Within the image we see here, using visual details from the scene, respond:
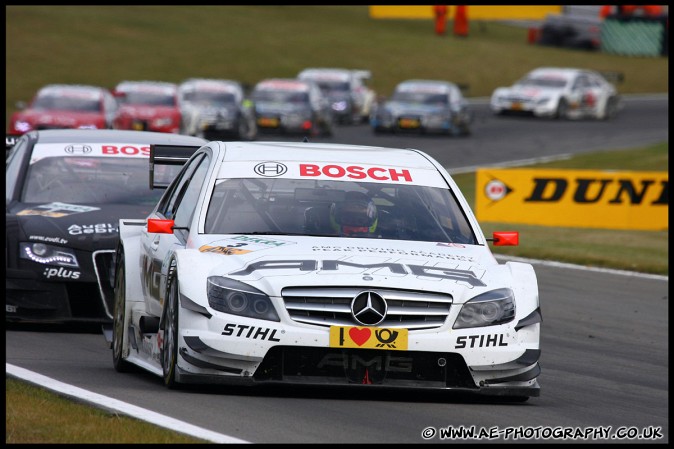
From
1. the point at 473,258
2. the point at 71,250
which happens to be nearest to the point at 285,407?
the point at 473,258

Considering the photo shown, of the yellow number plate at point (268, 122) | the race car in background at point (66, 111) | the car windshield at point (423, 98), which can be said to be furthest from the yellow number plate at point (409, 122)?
the race car in background at point (66, 111)

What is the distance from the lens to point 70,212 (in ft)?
35.9

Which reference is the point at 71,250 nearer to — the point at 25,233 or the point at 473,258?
the point at 25,233

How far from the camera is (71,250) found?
10633 mm

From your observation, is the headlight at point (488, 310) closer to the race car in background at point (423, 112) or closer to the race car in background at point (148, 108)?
the race car in background at point (148, 108)

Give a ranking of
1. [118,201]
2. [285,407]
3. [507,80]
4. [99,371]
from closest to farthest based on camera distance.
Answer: [285,407]
[99,371]
[118,201]
[507,80]

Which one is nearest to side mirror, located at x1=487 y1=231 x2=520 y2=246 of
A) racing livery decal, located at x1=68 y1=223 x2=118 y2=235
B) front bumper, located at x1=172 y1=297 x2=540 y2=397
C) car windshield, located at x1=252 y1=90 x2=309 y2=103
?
front bumper, located at x1=172 y1=297 x2=540 y2=397

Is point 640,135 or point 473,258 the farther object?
point 640,135

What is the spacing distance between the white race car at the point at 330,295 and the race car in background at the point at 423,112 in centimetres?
3120

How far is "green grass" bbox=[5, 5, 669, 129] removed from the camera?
59.6m

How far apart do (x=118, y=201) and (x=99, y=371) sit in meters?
2.95

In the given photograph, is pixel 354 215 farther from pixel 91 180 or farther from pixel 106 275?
pixel 91 180

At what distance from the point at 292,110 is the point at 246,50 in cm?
2840

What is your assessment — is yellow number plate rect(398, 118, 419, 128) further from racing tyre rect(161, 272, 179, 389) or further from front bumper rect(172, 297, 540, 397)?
front bumper rect(172, 297, 540, 397)
